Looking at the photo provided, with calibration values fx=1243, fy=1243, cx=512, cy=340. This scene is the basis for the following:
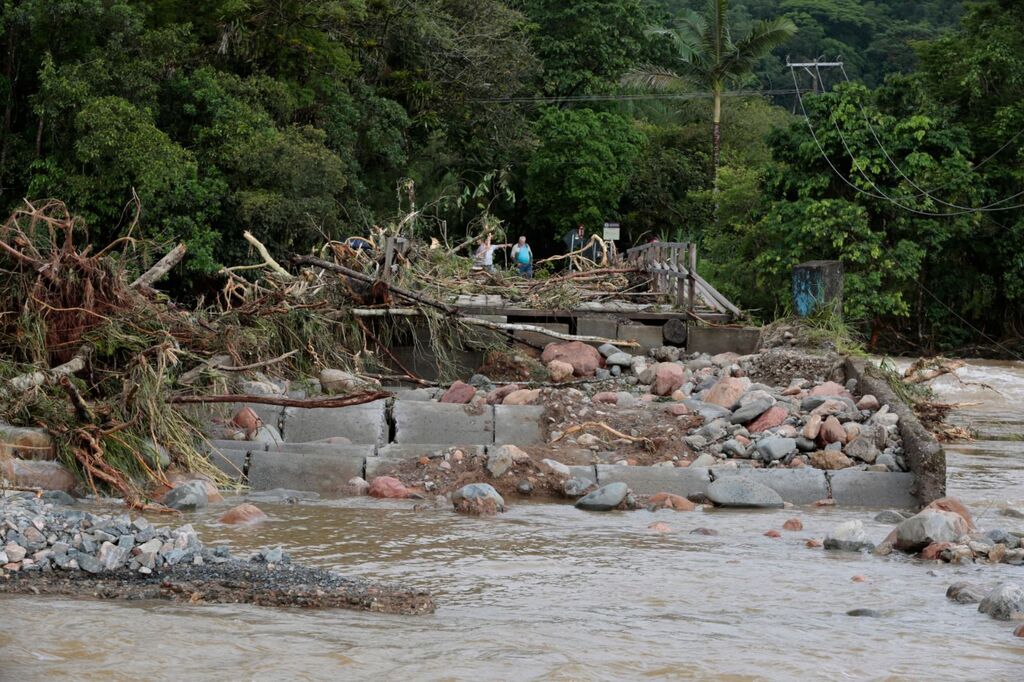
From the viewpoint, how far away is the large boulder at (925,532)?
744 centimetres

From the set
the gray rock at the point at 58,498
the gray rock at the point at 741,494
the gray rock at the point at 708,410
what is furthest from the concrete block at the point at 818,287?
the gray rock at the point at 58,498

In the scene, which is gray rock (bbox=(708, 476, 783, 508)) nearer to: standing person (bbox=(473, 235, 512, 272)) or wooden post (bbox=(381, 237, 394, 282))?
wooden post (bbox=(381, 237, 394, 282))

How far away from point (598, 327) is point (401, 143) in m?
16.1

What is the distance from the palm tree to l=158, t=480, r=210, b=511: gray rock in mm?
28385

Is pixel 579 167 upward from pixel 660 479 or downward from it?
upward

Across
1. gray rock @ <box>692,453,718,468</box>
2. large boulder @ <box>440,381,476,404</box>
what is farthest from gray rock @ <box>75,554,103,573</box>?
large boulder @ <box>440,381,476,404</box>

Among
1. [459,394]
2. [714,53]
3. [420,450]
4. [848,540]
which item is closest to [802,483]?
[848,540]

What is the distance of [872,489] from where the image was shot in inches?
368

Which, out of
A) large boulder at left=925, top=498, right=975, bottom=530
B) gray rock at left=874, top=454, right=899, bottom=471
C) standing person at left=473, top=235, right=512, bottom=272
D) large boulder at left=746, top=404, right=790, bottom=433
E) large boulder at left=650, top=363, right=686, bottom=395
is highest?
standing person at left=473, top=235, right=512, bottom=272

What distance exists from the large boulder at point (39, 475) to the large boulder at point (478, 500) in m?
2.72

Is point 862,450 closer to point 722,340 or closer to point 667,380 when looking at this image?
point 667,380

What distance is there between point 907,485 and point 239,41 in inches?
777

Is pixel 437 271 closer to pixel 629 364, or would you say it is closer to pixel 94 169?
pixel 629 364

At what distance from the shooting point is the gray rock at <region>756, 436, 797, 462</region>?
982 centimetres
